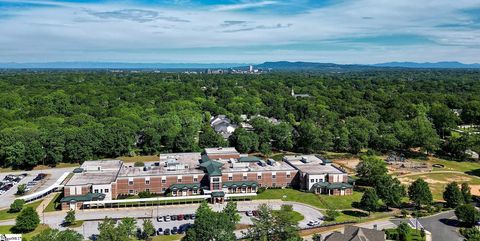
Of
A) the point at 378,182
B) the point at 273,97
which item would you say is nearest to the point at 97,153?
the point at 378,182

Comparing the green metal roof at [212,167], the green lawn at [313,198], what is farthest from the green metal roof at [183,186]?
the green lawn at [313,198]

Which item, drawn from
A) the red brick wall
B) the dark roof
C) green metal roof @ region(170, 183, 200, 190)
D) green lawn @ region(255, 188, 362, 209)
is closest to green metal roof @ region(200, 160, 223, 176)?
the red brick wall

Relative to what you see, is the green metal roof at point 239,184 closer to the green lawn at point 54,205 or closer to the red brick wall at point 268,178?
the red brick wall at point 268,178

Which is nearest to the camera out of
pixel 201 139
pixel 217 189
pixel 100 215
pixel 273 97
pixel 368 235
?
pixel 368 235

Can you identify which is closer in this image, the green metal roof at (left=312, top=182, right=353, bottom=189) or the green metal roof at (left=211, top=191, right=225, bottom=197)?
the green metal roof at (left=211, top=191, right=225, bottom=197)

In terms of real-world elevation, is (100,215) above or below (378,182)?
below

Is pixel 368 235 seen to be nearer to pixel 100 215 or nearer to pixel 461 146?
pixel 100 215

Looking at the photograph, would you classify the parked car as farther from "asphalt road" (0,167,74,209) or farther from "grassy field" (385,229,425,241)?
"asphalt road" (0,167,74,209)
